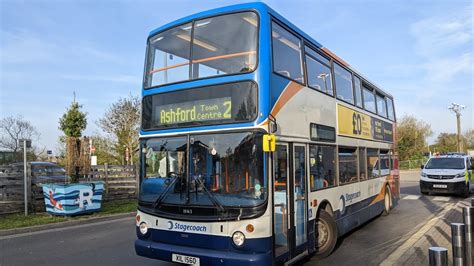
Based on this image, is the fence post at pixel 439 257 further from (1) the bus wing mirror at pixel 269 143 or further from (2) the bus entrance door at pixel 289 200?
(1) the bus wing mirror at pixel 269 143

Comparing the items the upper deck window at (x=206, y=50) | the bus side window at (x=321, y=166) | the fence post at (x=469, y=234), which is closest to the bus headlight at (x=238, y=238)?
the bus side window at (x=321, y=166)

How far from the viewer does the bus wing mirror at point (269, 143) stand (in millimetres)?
5332

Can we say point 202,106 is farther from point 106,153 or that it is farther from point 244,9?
point 106,153

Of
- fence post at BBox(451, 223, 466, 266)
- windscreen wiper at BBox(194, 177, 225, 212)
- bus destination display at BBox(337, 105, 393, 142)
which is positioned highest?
bus destination display at BBox(337, 105, 393, 142)

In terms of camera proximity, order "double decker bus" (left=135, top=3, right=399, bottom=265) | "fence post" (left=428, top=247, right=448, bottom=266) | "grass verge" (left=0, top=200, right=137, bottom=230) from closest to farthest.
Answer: "fence post" (left=428, top=247, right=448, bottom=266)
"double decker bus" (left=135, top=3, right=399, bottom=265)
"grass verge" (left=0, top=200, right=137, bottom=230)

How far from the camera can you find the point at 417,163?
52.7 m

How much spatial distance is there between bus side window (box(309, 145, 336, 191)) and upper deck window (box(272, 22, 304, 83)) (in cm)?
141

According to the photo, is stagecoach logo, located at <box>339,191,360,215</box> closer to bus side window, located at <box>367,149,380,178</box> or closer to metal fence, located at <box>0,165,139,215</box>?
bus side window, located at <box>367,149,380,178</box>

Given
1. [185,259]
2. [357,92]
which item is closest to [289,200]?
[185,259]

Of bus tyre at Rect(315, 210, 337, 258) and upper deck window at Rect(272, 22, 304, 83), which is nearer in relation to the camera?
upper deck window at Rect(272, 22, 304, 83)

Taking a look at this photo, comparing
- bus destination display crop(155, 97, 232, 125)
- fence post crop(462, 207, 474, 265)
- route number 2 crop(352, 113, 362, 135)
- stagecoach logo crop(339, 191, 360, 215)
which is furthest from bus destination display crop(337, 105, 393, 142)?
bus destination display crop(155, 97, 232, 125)

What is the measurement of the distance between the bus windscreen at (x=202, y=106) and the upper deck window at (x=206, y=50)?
0.27 meters

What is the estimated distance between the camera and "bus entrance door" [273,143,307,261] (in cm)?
571

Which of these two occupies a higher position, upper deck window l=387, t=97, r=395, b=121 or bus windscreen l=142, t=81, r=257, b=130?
upper deck window l=387, t=97, r=395, b=121
